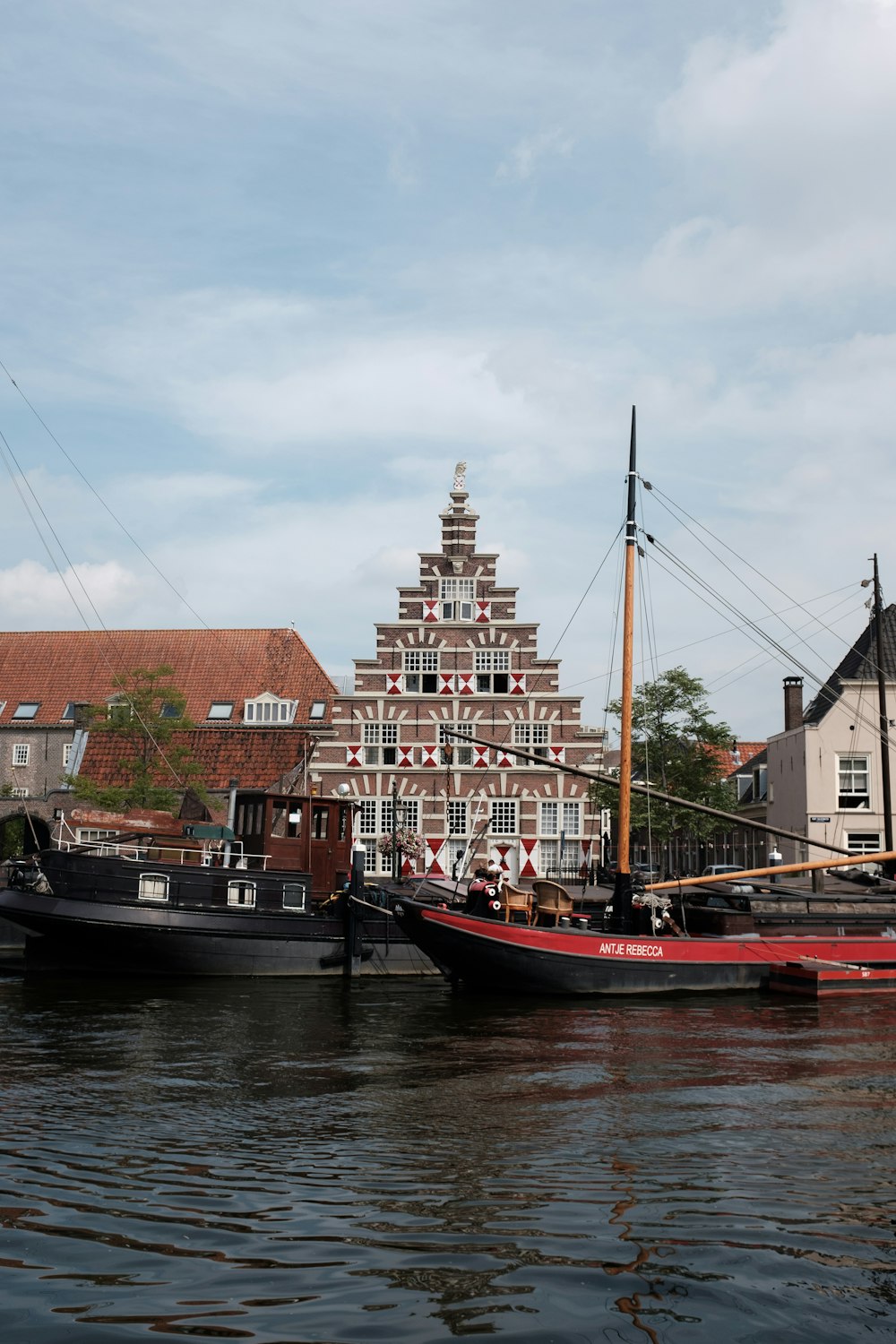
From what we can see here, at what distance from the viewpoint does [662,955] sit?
2339 centimetres

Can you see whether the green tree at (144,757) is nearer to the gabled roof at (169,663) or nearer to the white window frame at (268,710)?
the white window frame at (268,710)

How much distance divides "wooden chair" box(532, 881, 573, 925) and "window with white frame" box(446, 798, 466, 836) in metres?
22.0

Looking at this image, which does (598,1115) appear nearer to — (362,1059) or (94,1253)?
(362,1059)

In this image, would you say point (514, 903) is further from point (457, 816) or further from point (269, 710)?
point (269, 710)

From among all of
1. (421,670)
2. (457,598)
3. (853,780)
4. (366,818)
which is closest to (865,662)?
(853,780)

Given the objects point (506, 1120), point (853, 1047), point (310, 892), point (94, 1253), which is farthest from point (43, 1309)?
point (310, 892)

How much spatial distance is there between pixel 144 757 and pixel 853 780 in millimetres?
26564

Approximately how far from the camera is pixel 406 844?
147 feet

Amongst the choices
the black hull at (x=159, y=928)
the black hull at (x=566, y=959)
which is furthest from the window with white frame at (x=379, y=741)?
the black hull at (x=566, y=959)

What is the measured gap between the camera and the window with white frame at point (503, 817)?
4688 cm

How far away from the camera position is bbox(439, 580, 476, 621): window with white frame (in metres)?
47.8

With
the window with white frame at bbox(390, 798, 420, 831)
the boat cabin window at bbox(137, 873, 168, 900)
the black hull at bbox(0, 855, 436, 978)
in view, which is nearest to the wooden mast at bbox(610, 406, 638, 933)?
the black hull at bbox(0, 855, 436, 978)

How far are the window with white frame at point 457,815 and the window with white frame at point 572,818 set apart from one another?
382 centimetres

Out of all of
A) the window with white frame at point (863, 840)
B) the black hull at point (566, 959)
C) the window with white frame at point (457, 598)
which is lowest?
the black hull at point (566, 959)
